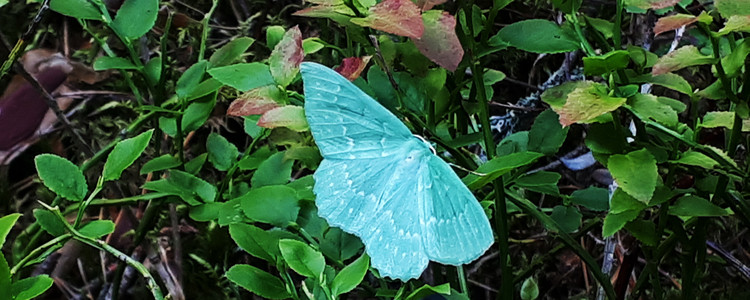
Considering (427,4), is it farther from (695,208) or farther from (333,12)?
(695,208)

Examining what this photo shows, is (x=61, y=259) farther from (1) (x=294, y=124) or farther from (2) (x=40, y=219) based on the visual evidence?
(1) (x=294, y=124)

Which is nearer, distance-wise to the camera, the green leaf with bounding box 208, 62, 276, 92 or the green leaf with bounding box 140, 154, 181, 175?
the green leaf with bounding box 208, 62, 276, 92

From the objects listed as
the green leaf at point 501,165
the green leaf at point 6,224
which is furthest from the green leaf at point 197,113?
the green leaf at point 501,165

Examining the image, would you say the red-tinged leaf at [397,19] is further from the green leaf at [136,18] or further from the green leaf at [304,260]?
the green leaf at [136,18]

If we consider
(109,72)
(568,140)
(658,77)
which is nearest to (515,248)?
(568,140)

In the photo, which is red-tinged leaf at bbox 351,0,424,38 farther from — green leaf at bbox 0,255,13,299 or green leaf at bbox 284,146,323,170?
green leaf at bbox 0,255,13,299

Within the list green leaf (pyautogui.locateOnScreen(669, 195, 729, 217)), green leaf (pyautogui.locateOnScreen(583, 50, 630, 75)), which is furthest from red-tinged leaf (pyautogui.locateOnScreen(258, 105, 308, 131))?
green leaf (pyautogui.locateOnScreen(669, 195, 729, 217))
